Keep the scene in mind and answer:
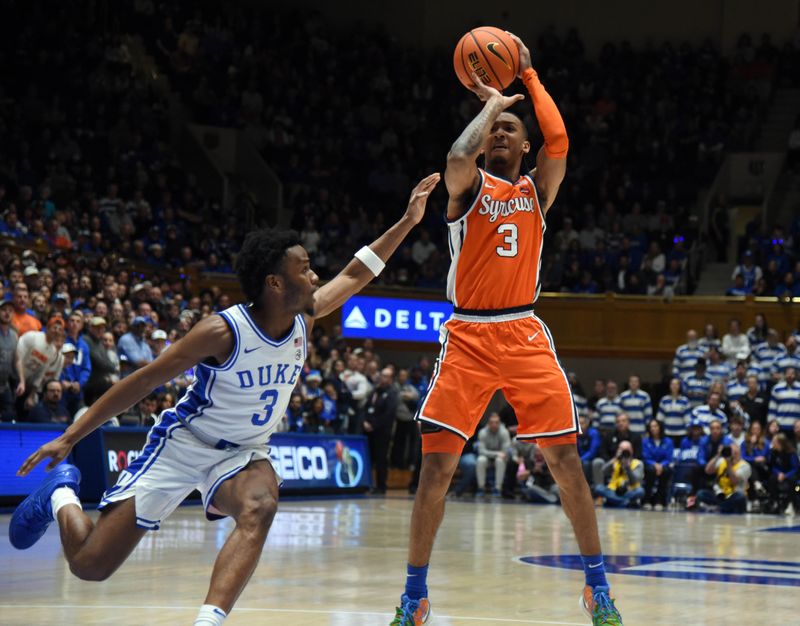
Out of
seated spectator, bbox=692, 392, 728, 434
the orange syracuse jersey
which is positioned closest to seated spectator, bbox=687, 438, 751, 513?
seated spectator, bbox=692, 392, 728, 434

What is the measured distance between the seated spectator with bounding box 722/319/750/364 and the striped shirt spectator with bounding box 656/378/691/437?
227 cm

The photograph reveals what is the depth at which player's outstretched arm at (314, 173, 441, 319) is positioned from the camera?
6.00m

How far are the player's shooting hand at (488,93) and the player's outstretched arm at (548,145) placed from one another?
0.51ft

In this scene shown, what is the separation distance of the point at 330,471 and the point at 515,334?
12772mm

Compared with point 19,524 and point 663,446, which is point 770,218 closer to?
point 663,446

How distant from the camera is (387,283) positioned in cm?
2561

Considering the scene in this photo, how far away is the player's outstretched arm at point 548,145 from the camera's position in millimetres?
6625

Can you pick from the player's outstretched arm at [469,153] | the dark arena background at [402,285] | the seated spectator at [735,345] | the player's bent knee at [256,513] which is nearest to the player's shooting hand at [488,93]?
the player's outstretched arm at [469,153]

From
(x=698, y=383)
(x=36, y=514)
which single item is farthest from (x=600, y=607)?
(x=698, y=383)

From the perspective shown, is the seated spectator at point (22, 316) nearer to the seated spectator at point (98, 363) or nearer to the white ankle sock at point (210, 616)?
the seated spectator at point (98, 363)

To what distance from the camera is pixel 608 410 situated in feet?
68.0

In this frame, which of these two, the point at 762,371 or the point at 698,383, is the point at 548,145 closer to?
the point at 698,383

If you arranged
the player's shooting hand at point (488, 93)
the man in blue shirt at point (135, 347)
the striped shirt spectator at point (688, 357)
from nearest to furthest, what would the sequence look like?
the player's shooting hand at point (488, 93), the man in blue shirt at point (135, 347), the striped shirt spectator at point (688, 357)

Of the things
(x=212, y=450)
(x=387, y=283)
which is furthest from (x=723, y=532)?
(x=387, y=283)
